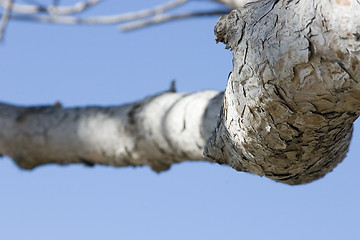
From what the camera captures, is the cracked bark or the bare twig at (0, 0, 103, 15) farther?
the bare twig at (0, 0, 103, 15)

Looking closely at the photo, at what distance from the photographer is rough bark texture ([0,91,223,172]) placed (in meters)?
1.23

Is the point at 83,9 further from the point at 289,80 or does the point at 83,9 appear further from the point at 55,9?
the point at 289,80

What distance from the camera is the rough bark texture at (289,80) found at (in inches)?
21.0

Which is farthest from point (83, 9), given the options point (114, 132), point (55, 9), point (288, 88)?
point (288, 88)

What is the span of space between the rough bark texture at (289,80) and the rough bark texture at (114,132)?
1.29 ft

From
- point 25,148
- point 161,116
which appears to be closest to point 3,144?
point 25,148

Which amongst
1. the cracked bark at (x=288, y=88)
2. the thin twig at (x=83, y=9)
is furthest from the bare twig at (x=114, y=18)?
the cracked bark at (x=288, y=88)

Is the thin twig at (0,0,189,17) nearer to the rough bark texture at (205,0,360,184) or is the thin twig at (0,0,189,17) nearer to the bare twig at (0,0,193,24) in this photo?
the bare twig at (0,0,193,24)

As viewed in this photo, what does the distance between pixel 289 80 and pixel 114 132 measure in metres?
0.90

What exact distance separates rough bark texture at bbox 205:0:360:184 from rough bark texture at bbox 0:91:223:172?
0.39 meters

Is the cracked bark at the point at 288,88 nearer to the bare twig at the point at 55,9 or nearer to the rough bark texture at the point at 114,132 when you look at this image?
the rough bark texture at the point at 114,132

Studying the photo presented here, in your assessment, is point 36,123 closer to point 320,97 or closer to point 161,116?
point 161,116

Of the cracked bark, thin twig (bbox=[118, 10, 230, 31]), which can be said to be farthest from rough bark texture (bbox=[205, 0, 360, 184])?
thin twig (bbox=[118, 10, 230, 31])

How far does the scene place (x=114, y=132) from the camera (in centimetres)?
142
